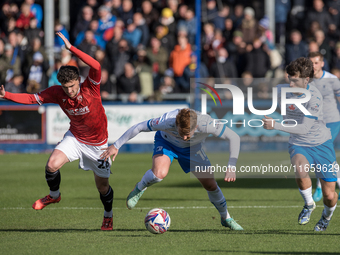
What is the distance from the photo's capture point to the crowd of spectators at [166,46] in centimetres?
1778

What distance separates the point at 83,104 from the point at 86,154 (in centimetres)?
69

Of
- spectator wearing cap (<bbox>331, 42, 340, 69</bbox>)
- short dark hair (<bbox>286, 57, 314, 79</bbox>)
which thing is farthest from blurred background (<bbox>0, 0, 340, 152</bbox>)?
short dark hair (<bbox>286, 57, 314, 79</bbox>)

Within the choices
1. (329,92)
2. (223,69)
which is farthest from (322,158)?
(223,69)

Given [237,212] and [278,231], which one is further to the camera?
[237,212]

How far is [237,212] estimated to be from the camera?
8.84m

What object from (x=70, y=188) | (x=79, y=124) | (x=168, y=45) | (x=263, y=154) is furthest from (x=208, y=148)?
(x=79, y=124)

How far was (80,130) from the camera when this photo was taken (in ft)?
25.9

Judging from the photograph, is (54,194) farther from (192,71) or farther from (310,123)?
(192,71)

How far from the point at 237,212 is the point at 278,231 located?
5.24 ft

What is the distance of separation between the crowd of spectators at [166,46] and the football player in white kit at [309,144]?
32.8ft

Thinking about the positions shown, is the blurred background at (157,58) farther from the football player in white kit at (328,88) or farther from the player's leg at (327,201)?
the player's leg at (327,201)

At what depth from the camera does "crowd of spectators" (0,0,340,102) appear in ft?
58.3

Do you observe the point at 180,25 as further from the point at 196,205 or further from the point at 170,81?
the point at 196,205

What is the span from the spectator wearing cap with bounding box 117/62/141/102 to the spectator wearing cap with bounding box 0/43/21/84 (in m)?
3.43
